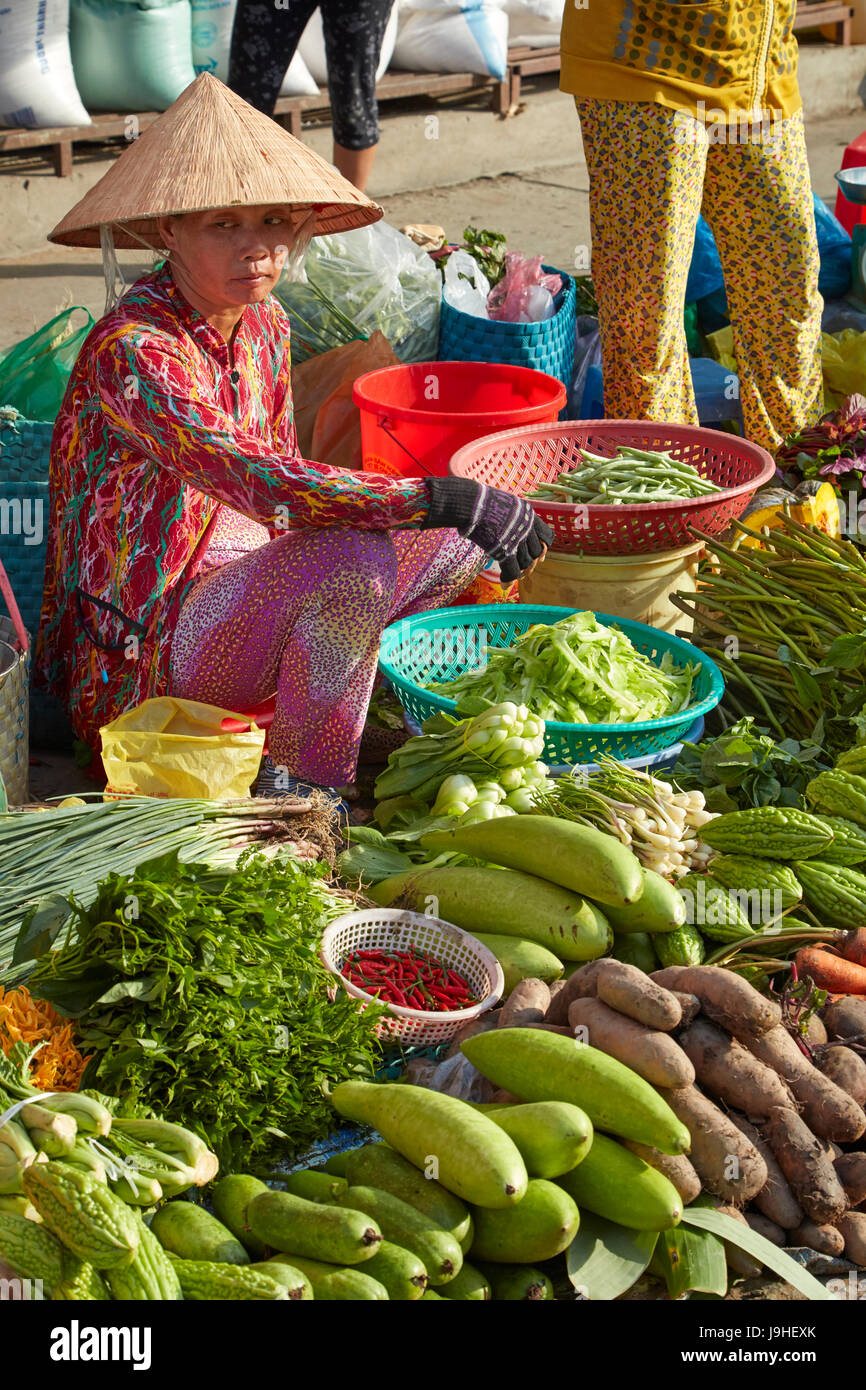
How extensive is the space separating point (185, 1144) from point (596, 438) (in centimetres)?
242

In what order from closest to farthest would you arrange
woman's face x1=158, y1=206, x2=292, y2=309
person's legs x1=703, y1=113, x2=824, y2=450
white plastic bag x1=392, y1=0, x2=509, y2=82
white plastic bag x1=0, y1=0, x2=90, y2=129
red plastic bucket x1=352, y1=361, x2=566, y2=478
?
woman's face x1=158, y1=206, x2=292, y2=309, red plastic bucket x1=352, y1=361, x2=566, y2=478, person's legs x1=703, y1=113, x2=824, y2=450, white plastic bag x1=0, y1=0, x2=90, y2=129, white plastic bag x1=392, y1=0, x2=509, y2=82

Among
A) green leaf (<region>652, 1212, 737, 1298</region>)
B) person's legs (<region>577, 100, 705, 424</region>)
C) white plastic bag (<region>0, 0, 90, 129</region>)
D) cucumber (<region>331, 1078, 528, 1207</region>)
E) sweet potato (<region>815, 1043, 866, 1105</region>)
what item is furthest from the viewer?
white plastic bag (<region>0, 0, 90, 129</region>)

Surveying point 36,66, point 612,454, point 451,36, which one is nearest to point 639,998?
point 612,454

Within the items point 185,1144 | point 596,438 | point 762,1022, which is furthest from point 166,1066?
point 596,438

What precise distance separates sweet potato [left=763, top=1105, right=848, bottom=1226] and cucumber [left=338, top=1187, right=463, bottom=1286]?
0.50m

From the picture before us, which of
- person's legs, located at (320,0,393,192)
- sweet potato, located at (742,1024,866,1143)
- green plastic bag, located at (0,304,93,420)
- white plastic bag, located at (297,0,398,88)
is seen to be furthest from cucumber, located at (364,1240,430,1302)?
white plastic bag, located at (297,0,398,88)

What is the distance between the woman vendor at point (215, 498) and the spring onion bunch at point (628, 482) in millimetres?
480

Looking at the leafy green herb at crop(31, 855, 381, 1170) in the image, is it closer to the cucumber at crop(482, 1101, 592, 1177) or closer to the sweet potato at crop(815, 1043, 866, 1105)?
the cucumber at crop(482, 1101, 592, 1177)

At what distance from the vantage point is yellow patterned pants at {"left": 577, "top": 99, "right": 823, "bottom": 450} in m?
3.74

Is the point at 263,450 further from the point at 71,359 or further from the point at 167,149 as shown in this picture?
the point at 71,359

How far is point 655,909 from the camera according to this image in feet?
7.37

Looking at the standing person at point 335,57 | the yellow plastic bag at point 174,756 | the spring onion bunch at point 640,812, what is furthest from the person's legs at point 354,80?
the spring onion bunch at point 640,812

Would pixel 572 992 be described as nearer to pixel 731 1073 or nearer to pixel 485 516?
pixel 731 1073

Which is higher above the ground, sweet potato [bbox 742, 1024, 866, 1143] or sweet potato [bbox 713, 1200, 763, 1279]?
sweet potato [bbox 742, 1024, 866, 1143]
